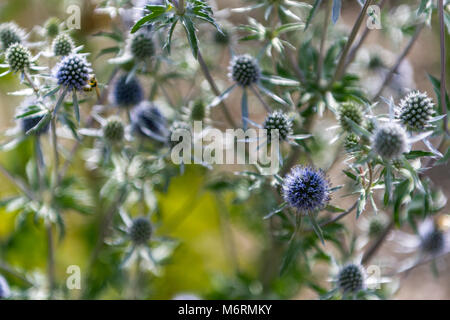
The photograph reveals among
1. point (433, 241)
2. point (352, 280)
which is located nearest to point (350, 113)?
point (352, 280)

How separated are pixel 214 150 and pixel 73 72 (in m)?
1.03

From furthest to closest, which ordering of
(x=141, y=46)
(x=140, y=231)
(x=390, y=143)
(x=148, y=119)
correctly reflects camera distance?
1. (x=148, y=119)
2. (x=140, y=231)
3. (x=141, y=46)
4. (x=390, y=143)

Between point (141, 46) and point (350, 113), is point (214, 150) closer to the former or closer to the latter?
point (141, 46)

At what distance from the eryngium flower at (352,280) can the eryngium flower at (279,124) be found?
82 centimetres

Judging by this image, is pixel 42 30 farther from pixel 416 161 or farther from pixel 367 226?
pixel 367 226

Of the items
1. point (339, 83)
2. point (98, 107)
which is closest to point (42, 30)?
point (98, 107)

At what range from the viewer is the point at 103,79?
10.4 ft

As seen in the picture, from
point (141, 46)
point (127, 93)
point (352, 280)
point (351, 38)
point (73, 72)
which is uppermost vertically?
point (141, 46)

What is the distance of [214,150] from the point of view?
2.69 metres

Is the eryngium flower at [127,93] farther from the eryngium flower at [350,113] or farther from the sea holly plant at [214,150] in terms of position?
the eryngium flower at [350,113]

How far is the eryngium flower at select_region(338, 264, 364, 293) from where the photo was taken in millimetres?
2213

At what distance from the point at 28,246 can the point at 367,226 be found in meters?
2.64

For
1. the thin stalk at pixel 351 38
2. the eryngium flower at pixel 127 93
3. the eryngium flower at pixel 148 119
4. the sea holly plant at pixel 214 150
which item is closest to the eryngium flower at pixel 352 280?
the sea holly plant at pixel 214 150
